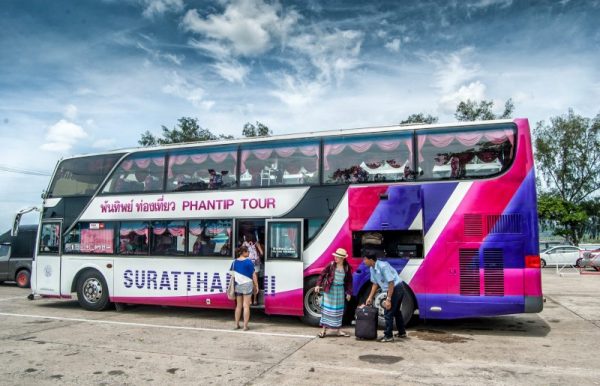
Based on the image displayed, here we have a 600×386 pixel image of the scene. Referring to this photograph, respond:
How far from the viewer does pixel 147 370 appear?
20.9ft

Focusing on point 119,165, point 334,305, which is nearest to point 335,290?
point 334,305

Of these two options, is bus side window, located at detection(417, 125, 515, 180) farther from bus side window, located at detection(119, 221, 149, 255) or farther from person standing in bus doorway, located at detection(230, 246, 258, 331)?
bus side window, located at detection(119, 221, 149, 255)

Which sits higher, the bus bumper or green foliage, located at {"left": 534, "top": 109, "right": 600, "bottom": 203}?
green foliage, located at {"left": 534, "top": 109, "right": 600, "bottom": 203}

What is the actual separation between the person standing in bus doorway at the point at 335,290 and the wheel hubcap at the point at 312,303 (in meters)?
0.91

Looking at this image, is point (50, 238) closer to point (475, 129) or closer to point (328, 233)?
point (328, 233)

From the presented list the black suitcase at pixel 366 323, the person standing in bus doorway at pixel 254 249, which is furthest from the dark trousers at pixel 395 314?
the person standing in bus doorway at pixel 254 249

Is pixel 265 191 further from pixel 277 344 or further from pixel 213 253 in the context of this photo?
pixel 277 344

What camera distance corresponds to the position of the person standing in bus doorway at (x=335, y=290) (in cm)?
840

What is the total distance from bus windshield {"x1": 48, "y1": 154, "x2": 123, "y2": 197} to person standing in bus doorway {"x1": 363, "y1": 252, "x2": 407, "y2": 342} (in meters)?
6.83

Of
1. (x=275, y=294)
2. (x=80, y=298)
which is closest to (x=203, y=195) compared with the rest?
(x=275, y=294)

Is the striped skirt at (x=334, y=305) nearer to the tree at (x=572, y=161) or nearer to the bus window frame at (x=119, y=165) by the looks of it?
the bus window frame at (x=119, y=165)

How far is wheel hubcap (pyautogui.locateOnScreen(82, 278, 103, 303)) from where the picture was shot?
1155 cm

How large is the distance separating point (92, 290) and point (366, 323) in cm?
723

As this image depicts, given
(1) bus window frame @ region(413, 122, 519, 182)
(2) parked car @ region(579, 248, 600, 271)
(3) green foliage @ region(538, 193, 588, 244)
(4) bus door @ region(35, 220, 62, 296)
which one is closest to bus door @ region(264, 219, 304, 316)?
(1) bus window frame @ region(413, 122, 519, 182)
